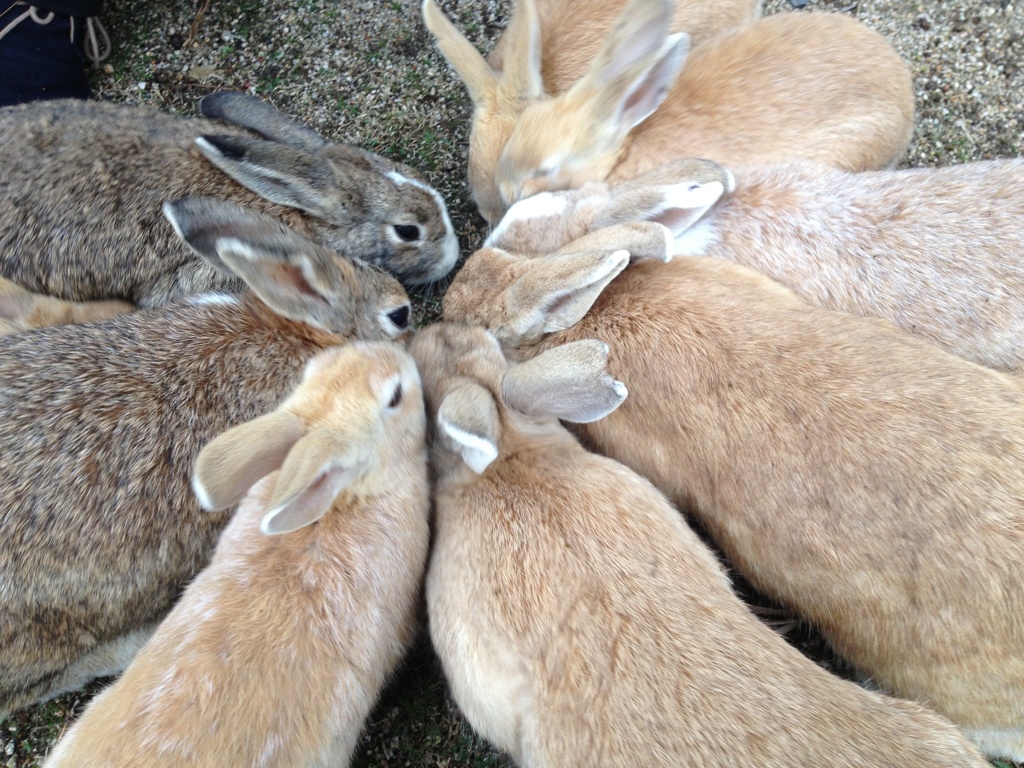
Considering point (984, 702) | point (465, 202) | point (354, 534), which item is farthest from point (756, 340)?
point (465, 202)

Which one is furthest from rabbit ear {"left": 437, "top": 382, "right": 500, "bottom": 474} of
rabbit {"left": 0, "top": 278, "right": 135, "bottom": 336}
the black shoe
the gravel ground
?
the black shoe

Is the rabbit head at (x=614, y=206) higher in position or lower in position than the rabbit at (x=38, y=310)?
lower

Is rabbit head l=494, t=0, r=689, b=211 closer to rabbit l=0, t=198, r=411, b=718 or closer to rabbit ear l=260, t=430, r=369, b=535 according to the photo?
rabbit l=0, t=198, r=411, b=718

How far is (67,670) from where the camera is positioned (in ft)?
9.09

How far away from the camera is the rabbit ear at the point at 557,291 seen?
2.77m

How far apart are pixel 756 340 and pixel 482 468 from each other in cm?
107

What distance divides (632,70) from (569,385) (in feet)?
5.55

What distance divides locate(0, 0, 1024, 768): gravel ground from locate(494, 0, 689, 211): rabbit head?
20.6 inches

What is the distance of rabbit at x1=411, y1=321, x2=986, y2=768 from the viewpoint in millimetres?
2146

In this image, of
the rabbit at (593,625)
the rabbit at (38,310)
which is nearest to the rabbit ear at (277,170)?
the rabbit at (38,310)

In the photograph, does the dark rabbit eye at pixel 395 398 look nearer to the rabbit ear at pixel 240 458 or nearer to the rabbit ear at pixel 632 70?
the rabbit ear at pixel 240 458

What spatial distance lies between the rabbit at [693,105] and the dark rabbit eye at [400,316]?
842 millimetres

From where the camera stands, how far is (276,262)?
2885mm

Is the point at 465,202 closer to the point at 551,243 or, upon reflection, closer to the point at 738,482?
the point at 551,243
